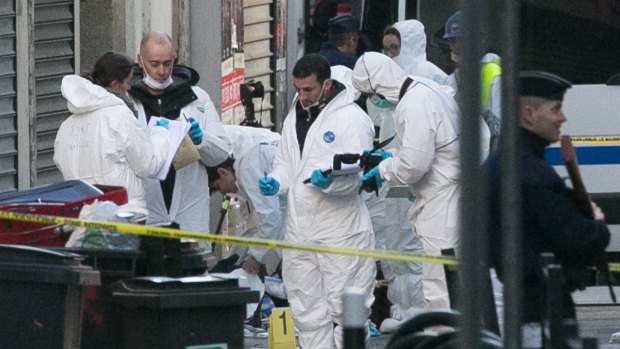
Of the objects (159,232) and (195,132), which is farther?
(195,132)

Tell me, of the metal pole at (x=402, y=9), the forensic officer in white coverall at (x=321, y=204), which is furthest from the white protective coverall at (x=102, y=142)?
the metal pole at (x=402, y=9)

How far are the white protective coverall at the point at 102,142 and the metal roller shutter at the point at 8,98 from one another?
3008 mm

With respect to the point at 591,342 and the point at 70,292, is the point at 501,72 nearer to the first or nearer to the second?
the point at 591,342

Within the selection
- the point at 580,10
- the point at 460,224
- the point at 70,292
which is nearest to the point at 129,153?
the point at 70,292

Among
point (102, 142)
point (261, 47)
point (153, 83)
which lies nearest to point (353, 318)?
point (102, 142)

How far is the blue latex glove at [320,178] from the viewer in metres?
8.98

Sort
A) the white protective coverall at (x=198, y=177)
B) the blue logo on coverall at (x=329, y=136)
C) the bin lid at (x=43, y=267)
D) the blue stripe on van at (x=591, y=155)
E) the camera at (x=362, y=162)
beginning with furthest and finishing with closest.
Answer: the white protective coverall at (x=198, y=177)
the blue logo on coverall at (x=329, y=136)
the camera at (x=362, y=162)
the bin lid at (x=43, y=267)
the blue stripe on van at (x=591, y=155)

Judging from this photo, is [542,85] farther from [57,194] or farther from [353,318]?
[57,194]

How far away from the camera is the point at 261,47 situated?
1867 centimetres

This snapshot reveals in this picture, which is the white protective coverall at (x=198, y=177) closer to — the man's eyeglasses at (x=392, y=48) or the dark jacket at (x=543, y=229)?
the man's eyeglasses at (x=392, y=48)

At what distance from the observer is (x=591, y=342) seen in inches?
148

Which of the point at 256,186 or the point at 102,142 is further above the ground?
the point at 102,142

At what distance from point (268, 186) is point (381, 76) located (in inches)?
40.5

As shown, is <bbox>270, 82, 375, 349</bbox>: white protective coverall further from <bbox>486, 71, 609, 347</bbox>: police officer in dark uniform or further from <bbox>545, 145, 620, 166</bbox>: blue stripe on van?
<bbox>486, 71, 609, 347</bbox>: police officer in dark uniform
